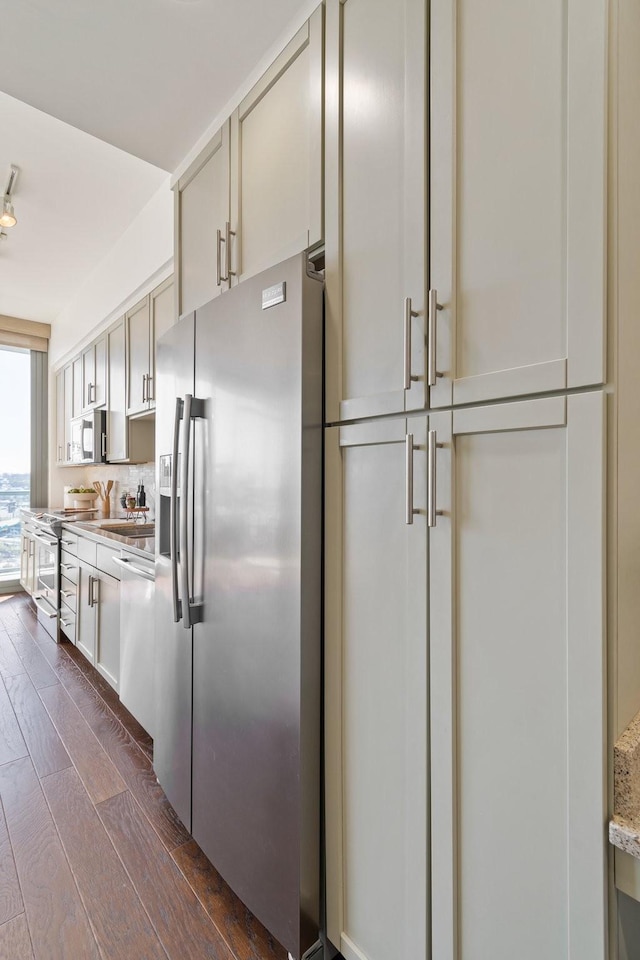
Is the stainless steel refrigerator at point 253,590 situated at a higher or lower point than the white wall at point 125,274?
lower

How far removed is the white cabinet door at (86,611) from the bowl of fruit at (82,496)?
5.73 ft

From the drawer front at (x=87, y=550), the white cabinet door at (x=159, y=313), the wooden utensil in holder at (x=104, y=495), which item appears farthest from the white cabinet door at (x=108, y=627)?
the wooden utensil in holder at (x=104, y=495)

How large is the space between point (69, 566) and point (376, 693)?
300cm

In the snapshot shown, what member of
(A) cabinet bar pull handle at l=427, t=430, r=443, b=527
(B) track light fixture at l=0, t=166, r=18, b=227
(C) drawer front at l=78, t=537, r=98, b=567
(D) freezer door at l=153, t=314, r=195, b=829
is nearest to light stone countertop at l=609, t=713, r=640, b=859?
Answer: (A) cabinet bar pull handle at l=427, t=430, r=443, b=527

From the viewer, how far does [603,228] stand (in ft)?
2.30

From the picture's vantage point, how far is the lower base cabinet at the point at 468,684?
2.40 ft

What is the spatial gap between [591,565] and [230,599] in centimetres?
96

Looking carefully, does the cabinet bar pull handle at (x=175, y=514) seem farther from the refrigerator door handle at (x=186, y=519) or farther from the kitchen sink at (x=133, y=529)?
the kitchen sink at (x=133, y=529)

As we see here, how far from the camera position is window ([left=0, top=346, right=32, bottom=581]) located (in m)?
5.18

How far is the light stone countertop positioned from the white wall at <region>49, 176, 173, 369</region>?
2968 mm

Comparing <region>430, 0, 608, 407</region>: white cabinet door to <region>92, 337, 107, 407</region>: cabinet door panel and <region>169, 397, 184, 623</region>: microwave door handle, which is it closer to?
<region>169, 397, 184, 623</region>: microwave door handle

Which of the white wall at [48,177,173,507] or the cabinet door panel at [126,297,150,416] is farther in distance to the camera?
the cabinet door panel at [126,297,150,416]

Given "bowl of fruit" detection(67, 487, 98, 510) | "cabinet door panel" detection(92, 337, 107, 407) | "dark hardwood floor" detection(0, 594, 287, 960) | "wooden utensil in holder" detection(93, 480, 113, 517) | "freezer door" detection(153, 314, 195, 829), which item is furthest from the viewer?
"bowl of fruit" detection(67, 487, 98, 510)

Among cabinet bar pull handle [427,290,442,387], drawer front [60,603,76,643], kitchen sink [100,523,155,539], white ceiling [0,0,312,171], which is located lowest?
drawer front [60,603,76,643]
